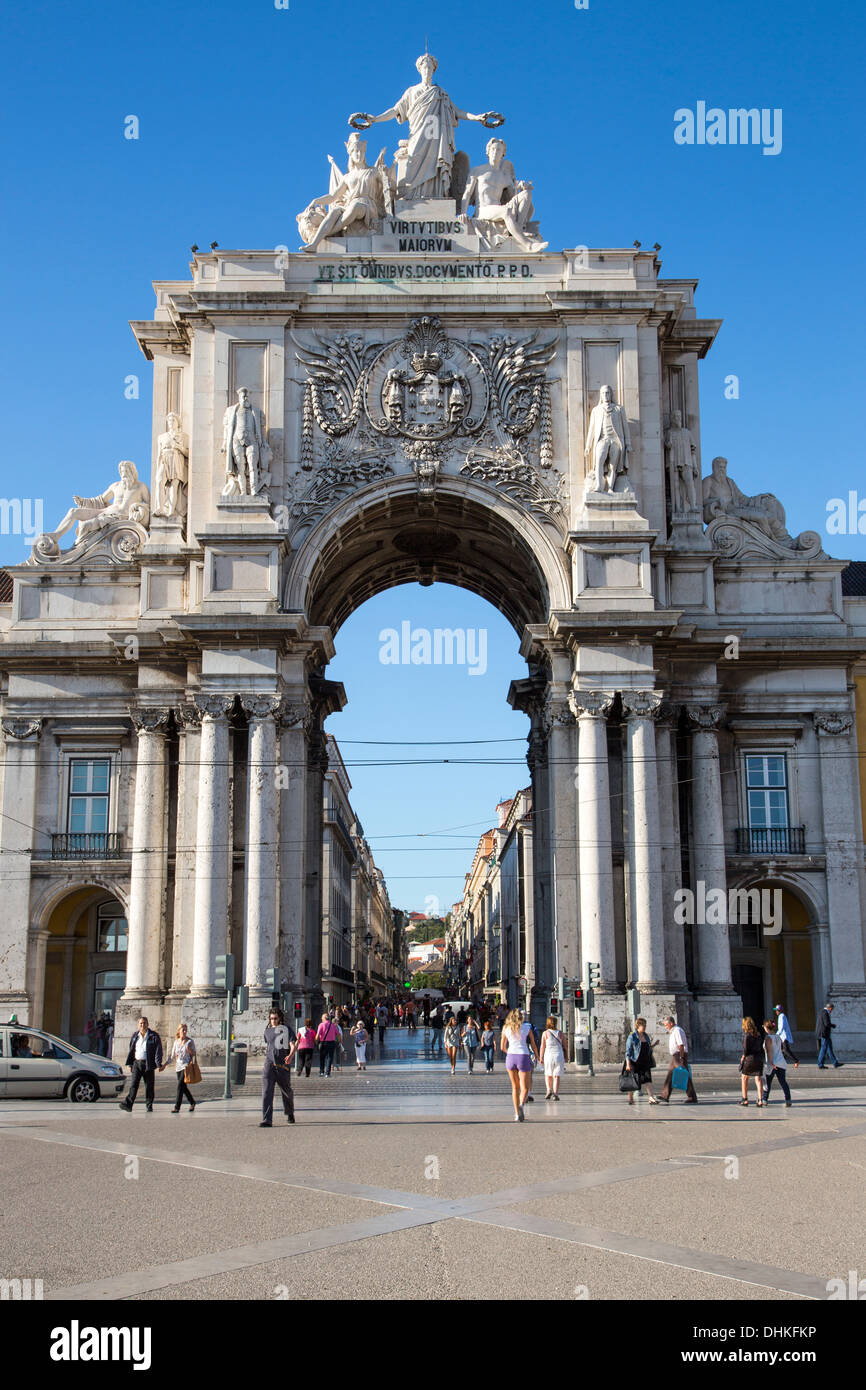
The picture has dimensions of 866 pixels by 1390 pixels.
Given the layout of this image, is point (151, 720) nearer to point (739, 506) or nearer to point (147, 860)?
point (147, 860)

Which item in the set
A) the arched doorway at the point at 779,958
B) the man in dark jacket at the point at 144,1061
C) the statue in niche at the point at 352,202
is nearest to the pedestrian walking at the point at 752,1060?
the man in dark jacket at the point at 144,1061

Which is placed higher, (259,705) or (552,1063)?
(259,705)

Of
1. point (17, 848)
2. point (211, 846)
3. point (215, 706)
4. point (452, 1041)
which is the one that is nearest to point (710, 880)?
point (452, 1041)

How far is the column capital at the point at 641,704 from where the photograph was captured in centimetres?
3672

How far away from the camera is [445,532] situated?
1694 inches

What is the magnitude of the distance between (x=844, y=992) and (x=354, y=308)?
76.4 ft

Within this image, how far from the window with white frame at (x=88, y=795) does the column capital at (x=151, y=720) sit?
2.41 m

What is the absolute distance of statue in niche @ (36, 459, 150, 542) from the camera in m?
41.8

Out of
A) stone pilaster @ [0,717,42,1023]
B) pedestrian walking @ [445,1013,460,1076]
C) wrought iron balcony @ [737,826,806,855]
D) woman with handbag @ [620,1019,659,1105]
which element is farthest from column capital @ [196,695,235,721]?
wrought iron balcony @ [737,826,806,855]

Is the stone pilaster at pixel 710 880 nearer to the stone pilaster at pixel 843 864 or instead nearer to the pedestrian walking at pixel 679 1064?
the stone pilaster at pixel 843 864

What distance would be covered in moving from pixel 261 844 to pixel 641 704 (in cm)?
1039
